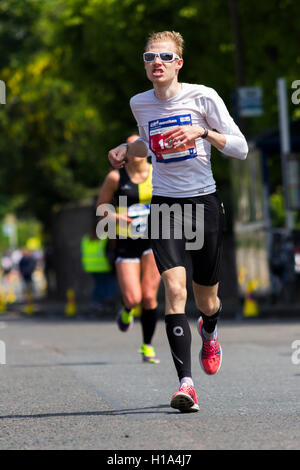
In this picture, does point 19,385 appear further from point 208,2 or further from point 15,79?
point 15,79

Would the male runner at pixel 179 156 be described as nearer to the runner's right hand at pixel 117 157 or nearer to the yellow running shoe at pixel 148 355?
the runner's right hand at pixel 117 157

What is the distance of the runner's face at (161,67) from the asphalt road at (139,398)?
1.95 m

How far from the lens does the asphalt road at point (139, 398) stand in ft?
17.7

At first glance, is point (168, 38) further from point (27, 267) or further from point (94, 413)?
point (27, 267)

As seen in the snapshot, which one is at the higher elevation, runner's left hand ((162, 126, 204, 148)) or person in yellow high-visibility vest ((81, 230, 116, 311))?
runner's left hand ((162, 126, 204, 148))

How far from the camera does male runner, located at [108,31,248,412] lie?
648 cm

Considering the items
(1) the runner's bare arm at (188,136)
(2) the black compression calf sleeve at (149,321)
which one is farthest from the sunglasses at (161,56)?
(2) the black compression calf sleeve at (149,321)

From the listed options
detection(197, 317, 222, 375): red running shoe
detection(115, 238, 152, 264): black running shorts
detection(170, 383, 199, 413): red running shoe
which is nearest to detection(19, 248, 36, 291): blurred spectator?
detection(115, 238, 152, 264): black running shorts

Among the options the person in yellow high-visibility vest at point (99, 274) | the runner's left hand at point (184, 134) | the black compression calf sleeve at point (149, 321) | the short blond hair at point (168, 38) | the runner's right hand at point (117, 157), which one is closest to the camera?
the runner's left hand at point (184, 134)

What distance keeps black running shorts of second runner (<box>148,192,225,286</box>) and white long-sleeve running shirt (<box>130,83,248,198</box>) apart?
0.06 meters

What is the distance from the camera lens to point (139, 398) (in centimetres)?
718

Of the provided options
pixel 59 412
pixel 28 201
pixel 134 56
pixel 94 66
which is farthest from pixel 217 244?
pixel 28 201

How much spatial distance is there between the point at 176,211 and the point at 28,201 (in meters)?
28.8

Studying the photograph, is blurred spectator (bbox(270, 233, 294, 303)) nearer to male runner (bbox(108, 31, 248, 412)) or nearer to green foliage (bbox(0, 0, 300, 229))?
green foliage (bbox(0, 0, 300, 229))
